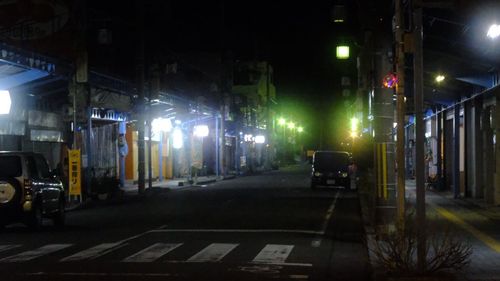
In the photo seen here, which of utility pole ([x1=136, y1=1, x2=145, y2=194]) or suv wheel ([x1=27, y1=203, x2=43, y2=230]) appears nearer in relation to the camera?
suv wheel ([x1=27, y1=203, x2=43, y2=230])

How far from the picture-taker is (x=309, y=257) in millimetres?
13109

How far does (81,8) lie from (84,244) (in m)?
15.4

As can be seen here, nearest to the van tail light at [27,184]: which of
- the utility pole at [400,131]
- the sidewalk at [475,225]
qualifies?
the utility pole at [400,131]

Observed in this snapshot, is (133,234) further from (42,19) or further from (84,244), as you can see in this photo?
(42,19)

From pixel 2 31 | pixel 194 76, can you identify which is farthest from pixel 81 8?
pixel 194 76

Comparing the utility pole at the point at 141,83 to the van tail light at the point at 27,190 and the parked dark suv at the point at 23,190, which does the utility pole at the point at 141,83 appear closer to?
the parked dark suv at the point at 23,190

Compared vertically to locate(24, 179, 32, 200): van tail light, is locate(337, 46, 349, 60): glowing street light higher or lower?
higher

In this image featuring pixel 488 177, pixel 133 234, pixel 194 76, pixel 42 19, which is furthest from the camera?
pixel 194 76

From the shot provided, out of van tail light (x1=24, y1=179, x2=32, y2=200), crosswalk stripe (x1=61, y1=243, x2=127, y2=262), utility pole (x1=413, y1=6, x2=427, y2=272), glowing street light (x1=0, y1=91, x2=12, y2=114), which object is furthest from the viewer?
glowing street light (x1=0, y1=91, x2=12, y2=114)

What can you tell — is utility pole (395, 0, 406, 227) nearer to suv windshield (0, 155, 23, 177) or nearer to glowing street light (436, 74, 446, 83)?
suv windshield (0, 155, 23, 177)

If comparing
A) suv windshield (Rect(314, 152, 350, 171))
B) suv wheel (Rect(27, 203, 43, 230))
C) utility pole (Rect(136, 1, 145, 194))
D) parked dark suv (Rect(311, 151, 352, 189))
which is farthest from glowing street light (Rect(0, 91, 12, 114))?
suv windshield (Rect(314, 152, 350, 171))

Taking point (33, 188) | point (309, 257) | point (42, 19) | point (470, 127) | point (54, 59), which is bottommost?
point (309, 257)

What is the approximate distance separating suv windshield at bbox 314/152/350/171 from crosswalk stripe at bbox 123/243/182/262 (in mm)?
23983

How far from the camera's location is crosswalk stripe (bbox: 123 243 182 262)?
12677mm
